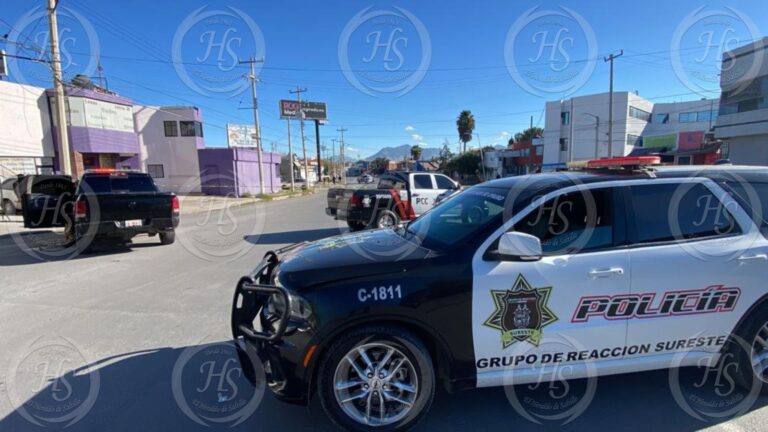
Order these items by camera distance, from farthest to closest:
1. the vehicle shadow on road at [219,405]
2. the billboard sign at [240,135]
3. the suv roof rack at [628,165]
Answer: the billboard sign at [240,135] → the suv roof rack at [628,165] → the vehicle shadow on road at [219,405]

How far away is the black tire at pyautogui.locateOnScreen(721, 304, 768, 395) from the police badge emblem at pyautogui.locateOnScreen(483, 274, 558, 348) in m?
1.54

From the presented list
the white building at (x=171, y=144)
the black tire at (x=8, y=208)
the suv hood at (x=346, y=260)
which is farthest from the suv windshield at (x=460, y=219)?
the white building at (x=171, y=144)

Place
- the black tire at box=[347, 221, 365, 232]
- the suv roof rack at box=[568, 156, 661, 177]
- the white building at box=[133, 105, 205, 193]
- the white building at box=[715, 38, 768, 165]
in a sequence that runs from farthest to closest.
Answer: the white building at box=[133, 105, 205, 193]
the white building at box=[715, 38, 768, 165]
the black tire at box=[347, 221, 365, 232]
the suv roof rack at box=[568, 156, 661, 177]

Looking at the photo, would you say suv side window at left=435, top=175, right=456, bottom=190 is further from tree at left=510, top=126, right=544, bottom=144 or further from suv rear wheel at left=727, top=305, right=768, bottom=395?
tree at left=510, top=126, right=544, bottom=144

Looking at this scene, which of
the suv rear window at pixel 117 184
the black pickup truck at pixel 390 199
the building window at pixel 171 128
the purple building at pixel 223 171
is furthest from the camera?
the purple building at pixel 223 171

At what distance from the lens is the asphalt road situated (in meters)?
2.75

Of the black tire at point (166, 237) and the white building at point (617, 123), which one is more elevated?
the white building at point (617, 123)

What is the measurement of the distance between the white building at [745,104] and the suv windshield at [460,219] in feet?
103

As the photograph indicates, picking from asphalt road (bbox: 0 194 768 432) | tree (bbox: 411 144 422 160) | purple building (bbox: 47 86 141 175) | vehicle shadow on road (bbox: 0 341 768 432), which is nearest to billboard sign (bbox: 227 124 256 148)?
purple building (bbox: 47 86 141 175)

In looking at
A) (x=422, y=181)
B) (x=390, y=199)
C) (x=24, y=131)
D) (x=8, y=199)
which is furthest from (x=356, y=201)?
(x=24, y=131)

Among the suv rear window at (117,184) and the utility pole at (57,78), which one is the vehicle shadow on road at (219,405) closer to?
the suv rear window at (117,184)

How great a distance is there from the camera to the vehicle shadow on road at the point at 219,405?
271 centimetres

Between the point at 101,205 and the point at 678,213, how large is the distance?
31.1ft

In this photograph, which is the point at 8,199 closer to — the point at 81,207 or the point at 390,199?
the point at 81,207
